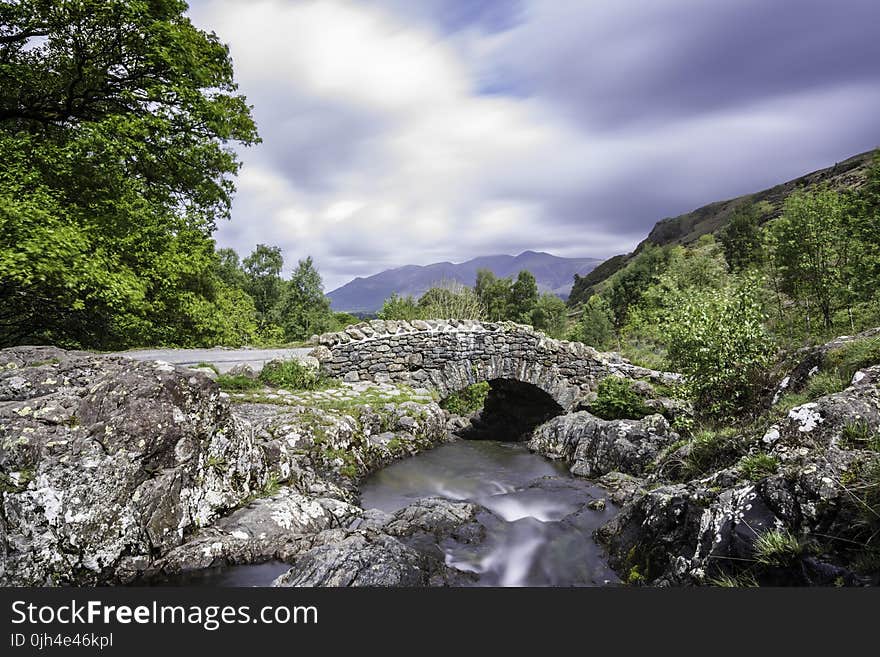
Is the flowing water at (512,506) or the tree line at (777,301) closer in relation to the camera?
the flowing water at (512,506)

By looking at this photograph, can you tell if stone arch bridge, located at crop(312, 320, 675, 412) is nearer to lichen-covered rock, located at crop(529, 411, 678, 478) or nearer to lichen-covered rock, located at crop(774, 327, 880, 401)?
lichen-covered rock, located at crop(529, 411, 678, 478)

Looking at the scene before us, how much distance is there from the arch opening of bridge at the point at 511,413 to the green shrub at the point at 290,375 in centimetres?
692

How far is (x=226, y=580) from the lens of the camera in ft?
17.1

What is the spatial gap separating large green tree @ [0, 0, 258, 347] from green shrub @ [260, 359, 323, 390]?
3.58 m

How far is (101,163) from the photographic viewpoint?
433 inches

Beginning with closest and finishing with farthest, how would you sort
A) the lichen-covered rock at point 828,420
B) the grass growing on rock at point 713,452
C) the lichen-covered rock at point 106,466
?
the lichen-covered rock at point 828,420 → the lichen-covered rock at point 106,466 → the grass growing on rock at point 713,452

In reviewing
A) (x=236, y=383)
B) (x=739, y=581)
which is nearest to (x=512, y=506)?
(x=739, y=581)

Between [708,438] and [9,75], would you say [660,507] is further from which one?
[9,75]

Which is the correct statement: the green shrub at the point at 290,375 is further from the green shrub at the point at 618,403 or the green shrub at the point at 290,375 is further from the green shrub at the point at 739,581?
the green shrub at the point at 739,581

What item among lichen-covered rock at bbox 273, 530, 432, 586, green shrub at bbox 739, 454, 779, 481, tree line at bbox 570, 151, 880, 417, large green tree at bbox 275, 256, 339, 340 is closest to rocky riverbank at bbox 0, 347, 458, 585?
lichen-covered rock at bbox 273, 530, 432, 586

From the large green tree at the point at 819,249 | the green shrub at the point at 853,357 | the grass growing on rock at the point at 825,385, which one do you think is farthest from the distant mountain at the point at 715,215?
the grass growing on rock at the point at 825,385

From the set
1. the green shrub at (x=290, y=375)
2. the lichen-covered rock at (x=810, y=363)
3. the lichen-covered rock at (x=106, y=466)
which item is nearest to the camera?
the lichen-covered rock at (x=106, y=466)

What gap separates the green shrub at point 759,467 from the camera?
4.06 metres

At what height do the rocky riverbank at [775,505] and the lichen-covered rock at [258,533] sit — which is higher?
the rocky riverbank at [775,505]
